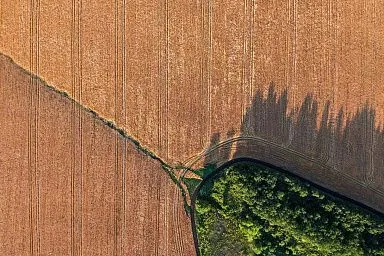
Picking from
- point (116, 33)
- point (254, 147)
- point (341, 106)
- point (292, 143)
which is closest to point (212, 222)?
point (254, 147)

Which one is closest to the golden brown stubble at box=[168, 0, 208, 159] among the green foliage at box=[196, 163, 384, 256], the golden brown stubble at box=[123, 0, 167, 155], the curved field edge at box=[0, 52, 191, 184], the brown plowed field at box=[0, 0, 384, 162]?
the brown plowed field at box=[0, 0, 384, 162]

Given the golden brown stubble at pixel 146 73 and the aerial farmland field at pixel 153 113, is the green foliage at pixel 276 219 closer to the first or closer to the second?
the aerial farmland field at pixel 153 113

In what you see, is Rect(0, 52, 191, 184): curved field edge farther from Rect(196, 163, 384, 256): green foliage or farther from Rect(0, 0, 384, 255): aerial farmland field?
Rect(196, 163, 384, 256): green foliage

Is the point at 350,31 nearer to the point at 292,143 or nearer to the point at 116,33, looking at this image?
the point at 292,143

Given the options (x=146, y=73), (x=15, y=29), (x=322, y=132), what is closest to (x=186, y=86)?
(x=146, y=73)

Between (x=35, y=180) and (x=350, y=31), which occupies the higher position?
(x=350, y=31)
